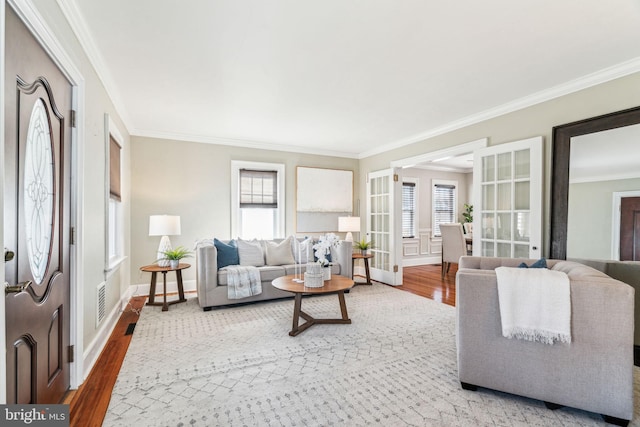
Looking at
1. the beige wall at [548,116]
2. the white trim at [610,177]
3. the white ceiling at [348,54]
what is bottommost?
the white trim at [610,177]

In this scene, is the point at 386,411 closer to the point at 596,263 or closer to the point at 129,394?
the point at 129,394

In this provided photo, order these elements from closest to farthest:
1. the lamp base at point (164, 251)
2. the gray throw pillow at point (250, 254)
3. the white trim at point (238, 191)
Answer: the lamp base at point (164, 251)
the gray throw pillow at point (250, 254)
the white trim at point (238, 191)

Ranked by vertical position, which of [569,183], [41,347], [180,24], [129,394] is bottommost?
[129,394]

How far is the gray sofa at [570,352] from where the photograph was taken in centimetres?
170

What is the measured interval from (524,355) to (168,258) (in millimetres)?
3882

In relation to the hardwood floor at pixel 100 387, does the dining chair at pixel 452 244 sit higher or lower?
higher

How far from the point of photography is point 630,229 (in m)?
2.66

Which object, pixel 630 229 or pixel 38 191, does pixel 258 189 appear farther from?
pixel 630 229

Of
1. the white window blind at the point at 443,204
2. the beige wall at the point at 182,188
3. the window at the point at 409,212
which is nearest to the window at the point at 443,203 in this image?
the white window blind at the point at 443,204

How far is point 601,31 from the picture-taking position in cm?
215

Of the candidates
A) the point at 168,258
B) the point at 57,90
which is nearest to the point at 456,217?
the point at 168,258

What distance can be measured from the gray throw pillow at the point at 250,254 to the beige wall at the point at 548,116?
3142 mm

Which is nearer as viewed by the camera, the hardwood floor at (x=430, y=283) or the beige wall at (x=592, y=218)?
the beige wall at (x=592, y=218)

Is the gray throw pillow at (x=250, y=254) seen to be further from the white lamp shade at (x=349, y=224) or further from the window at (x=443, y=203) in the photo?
the window at (x=443, y=203)
